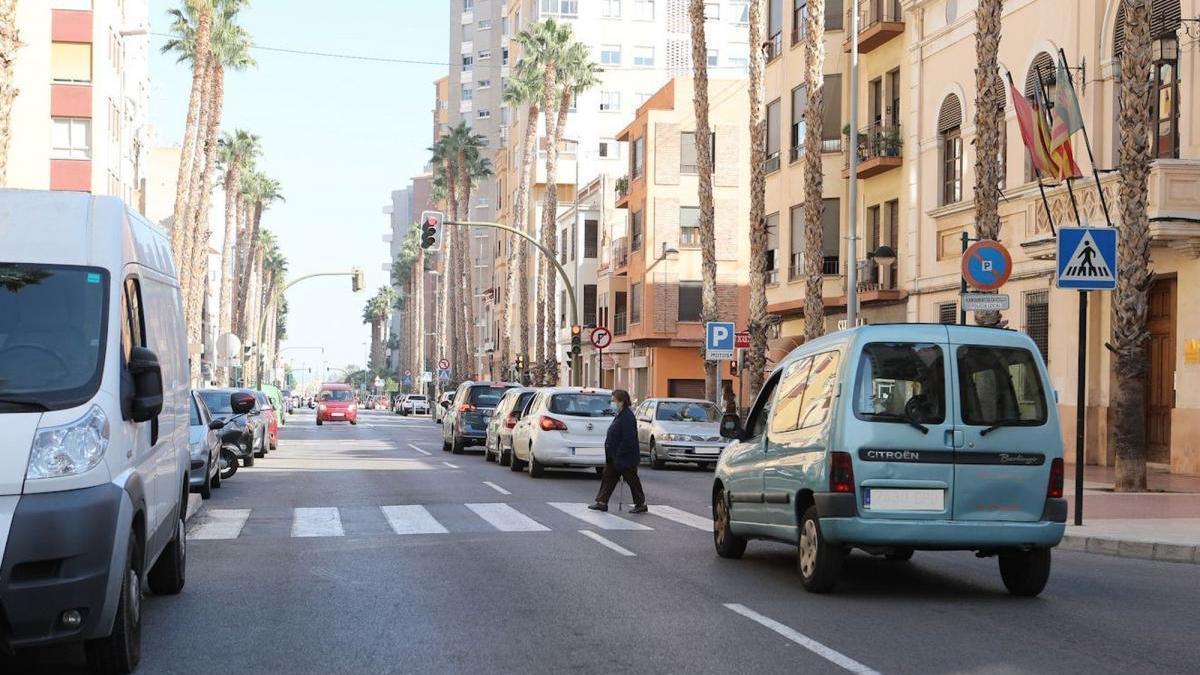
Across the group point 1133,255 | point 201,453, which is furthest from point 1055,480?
point 201,453

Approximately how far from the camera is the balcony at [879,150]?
37.8 m

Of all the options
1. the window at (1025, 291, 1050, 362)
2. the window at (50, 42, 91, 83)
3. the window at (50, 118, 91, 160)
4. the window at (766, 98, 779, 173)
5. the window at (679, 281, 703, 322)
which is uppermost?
the window at (50, 42, 91, 83)

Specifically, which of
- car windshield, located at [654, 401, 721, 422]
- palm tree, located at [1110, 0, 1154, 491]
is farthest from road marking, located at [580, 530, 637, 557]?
car windshield, located at [654, 401, 721, 422]

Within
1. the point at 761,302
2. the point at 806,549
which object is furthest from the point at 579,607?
the point at 761,302

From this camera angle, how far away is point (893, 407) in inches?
432

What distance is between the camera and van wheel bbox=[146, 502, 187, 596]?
35.1 feet

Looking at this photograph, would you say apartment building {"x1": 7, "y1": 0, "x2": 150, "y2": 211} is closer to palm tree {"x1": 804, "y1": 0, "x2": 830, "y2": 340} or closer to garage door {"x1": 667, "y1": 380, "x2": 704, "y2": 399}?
garage door {"x1": 667, "y1": 380, "x2": 704, "y2": 399}

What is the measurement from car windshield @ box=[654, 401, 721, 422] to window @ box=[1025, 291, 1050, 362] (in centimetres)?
672

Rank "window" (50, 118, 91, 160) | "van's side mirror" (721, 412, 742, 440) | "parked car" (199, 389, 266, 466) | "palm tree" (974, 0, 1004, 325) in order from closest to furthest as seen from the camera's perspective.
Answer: "van's side mirror" (721, 412, 742, 440), "palm tree" (974, 0, 1004, 325), "parked car" (199, 389, 266, 466), "window" (50, 118, 91, 160)

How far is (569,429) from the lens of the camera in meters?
26.5

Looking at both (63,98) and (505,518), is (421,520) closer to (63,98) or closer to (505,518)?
(505,518)

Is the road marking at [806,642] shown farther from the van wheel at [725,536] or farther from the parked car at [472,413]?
the parked car at [472,413]

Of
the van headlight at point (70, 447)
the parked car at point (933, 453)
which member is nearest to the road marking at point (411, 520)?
the parked car at point (933, 453)

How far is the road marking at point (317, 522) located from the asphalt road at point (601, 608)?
0.04 m
